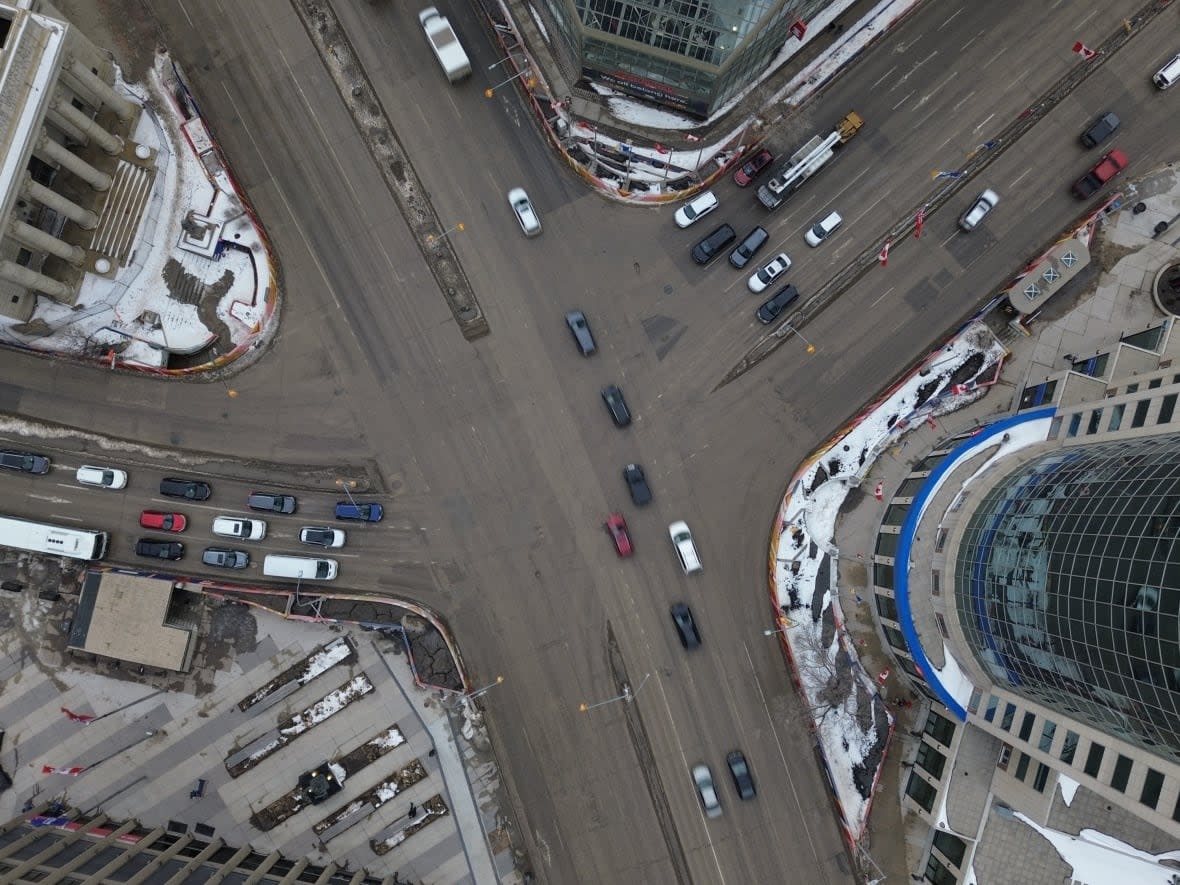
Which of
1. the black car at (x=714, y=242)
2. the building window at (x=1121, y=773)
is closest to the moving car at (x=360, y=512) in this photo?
the black car at (x=714, y=242)

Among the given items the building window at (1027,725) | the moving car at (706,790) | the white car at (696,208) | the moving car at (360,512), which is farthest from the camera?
the white car at (696,208)

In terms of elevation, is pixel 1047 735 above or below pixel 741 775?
below

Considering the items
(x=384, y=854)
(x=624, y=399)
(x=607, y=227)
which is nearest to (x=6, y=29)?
(x=607, y=227)

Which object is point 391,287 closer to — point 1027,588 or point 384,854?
point 384,854

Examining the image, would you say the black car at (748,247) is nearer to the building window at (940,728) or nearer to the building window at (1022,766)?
the building window at (940,728)

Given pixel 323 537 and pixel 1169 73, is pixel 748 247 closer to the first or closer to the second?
pixel 1169 73

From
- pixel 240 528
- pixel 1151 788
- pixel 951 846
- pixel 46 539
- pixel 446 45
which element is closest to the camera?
pixel 1151 788

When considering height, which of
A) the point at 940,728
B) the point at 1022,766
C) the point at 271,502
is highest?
the point at 271,502

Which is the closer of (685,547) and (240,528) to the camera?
(685,547)

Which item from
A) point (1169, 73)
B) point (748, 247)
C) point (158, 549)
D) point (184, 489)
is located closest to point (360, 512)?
point (184, 489)
